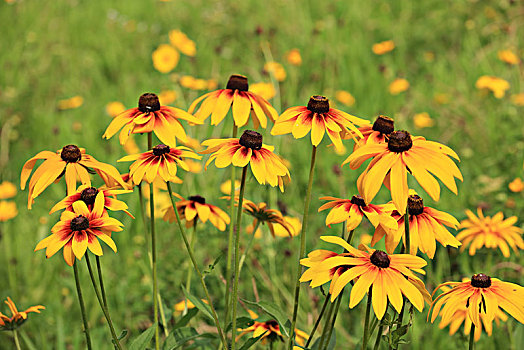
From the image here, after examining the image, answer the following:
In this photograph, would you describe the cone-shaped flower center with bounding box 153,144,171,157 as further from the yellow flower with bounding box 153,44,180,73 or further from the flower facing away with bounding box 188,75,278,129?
the yellow flower with bounding box 153,44,180,73

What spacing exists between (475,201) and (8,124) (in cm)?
254

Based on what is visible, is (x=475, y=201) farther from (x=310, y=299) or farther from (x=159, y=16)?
(x=159, y=16)

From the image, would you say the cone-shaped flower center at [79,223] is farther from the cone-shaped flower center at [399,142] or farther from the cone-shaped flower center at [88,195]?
the cone-shaped flower center at [399,142]

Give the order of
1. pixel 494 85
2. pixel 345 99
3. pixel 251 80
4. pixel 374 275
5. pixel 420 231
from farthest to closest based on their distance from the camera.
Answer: pixel 251 80 < pixel 345 99 < pixel 494 85 < pixel 420 231 < pixel 374 275

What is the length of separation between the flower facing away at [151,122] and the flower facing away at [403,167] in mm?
379

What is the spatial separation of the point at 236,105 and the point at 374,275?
49cm

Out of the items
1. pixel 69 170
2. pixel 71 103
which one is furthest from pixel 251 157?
pixel 71 103

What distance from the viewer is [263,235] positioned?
2.29 meters

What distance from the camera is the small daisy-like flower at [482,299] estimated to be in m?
1.01

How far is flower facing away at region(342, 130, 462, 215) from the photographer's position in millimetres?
938

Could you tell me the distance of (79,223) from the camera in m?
1.01

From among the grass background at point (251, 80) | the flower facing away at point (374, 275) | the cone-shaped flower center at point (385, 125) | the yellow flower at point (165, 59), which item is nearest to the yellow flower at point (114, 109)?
the grass background at point (251, 80)

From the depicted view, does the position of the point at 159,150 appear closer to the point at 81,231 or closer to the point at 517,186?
the point at 81,231

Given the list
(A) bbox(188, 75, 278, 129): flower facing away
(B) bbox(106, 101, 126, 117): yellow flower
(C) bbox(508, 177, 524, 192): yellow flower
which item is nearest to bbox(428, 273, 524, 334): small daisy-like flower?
(A) bbox(188, 75, 278, 129): flower facing away
